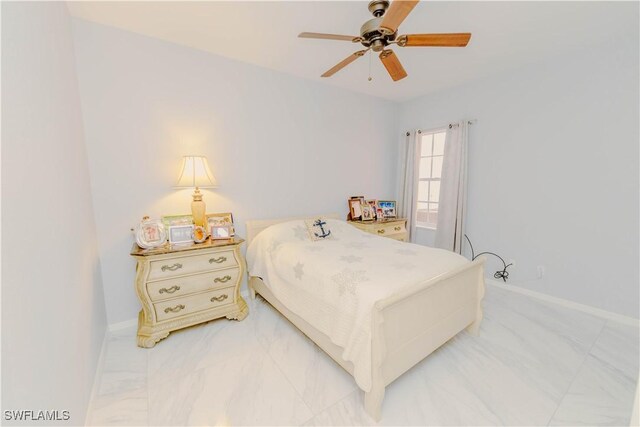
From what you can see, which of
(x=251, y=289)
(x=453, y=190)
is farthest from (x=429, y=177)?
(x=251, y=289)

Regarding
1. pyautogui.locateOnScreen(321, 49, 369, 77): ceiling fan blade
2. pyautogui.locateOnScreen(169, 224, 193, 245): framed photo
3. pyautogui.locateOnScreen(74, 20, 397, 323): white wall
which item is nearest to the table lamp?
pyautogui.locateOnScreen(169, 224, 193, 245): framed photo

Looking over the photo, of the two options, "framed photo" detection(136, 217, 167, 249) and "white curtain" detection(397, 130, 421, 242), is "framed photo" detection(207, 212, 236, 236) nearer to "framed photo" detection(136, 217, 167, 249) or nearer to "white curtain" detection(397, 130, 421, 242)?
"framed photo" detection(136, 217, 167, 249)

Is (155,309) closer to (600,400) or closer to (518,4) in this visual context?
(600,400)

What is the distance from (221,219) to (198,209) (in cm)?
31

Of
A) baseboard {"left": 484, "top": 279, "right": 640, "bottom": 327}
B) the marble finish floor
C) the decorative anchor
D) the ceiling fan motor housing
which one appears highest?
the ceiling fan motor housing

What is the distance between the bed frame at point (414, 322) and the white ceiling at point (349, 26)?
6.23 ft

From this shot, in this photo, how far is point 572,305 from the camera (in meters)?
2.64

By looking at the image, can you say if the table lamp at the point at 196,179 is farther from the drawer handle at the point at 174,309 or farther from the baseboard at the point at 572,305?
the baseboard at the point at 572,305

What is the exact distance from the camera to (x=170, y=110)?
7.82 ft

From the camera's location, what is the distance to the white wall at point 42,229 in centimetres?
85

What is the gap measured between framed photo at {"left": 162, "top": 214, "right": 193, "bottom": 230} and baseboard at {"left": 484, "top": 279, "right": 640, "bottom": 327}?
138 inches

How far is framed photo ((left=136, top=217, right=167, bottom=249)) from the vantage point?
210cm

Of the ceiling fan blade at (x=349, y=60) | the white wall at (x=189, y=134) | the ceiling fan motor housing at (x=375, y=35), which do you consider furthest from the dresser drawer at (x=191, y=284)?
the ceiling fan motor housing at (x=375, y=35)

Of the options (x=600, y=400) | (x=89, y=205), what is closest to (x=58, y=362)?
(x=89, y=205)
